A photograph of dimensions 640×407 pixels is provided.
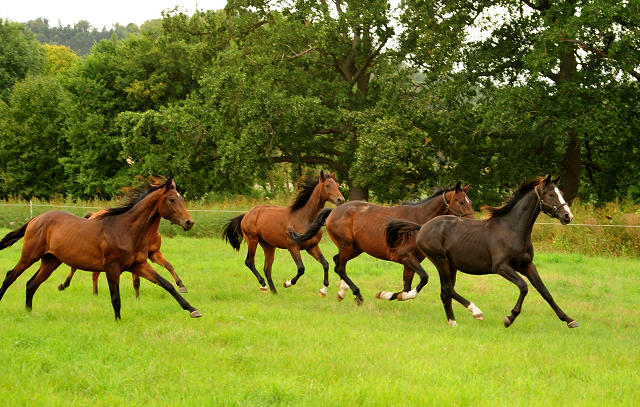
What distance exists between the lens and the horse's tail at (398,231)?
9.97 m

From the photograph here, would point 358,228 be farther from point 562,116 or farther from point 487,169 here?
point 487,169

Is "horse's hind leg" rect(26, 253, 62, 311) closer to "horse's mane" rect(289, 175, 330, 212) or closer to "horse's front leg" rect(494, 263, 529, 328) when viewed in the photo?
"horse's mane" rect(289, 175, 330, 212)

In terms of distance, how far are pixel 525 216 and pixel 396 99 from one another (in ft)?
58.2

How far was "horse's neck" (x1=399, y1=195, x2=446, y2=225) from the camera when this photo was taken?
10.5 m

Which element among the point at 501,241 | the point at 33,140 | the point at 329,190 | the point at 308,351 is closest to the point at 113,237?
the point at 308,351

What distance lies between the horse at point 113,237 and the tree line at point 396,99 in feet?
52.4

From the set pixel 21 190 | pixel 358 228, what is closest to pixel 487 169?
pixel 358 228

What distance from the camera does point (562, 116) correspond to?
2228cm

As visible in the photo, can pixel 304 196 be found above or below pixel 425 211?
below

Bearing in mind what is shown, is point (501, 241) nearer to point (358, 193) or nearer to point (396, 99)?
point (396, 99)

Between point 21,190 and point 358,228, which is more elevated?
point 358,228

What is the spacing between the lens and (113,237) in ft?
27.8

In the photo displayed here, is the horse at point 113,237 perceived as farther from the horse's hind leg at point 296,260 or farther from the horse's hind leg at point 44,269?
the horse's hind leg at point 296,260

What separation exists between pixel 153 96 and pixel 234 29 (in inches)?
293
